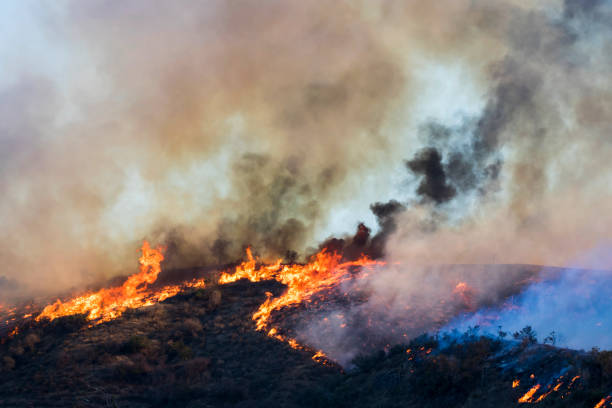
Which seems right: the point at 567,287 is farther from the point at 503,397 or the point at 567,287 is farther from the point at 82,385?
the point at 82,385

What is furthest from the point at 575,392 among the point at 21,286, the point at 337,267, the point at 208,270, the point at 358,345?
the point at 21,286

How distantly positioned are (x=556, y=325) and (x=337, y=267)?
26049mm

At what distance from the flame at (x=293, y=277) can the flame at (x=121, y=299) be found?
6.38 m

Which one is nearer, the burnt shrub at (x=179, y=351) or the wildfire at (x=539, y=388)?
the wildfire at (x=539, y=388)

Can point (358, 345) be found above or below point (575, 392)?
above

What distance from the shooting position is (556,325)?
29.3 m

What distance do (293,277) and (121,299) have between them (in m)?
19.0

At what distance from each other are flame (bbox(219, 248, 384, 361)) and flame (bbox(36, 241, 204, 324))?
638 cm

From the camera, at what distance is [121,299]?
5091cm

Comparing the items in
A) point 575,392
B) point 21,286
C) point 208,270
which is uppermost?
point 21,286

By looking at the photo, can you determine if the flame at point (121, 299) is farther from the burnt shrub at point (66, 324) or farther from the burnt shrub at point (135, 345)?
the burnt shrub at point (135, 345)

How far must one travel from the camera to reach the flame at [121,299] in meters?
45.8

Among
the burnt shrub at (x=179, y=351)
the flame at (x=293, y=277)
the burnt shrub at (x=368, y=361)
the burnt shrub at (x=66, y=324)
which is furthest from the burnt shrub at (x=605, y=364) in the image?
the burnt shrub at (x=66, y=324)

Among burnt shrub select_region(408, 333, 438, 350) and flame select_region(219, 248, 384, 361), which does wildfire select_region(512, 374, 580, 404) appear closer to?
burnt shrub select_region(408, 333, 438, 350)
